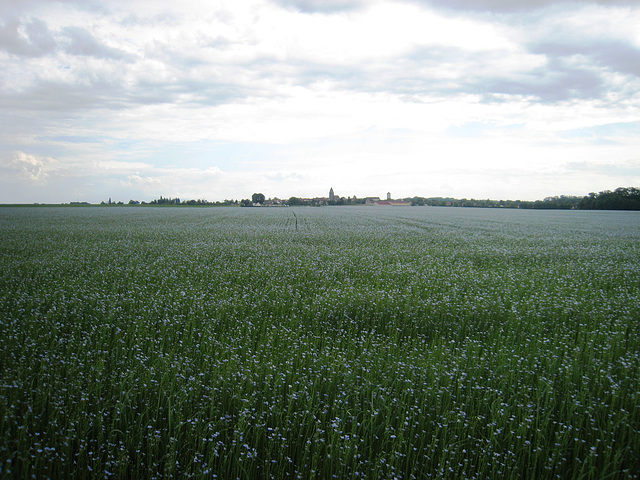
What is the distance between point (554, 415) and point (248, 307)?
566cm

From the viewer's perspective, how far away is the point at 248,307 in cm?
804

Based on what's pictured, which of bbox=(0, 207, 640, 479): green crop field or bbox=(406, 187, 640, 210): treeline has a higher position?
bbox=(406, 187, 640, 210): treeline

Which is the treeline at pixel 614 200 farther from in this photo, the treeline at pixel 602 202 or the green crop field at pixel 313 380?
the green crop field at pixel 313 380

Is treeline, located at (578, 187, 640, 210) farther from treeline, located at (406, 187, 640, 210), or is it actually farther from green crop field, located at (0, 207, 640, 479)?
green crop field, located at (0, 207, 640, 479)

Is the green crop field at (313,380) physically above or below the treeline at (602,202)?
below

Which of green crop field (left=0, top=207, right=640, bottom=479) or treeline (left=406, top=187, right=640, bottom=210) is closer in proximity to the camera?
green crop field (left=0, top=207, right=640, bottom=479)

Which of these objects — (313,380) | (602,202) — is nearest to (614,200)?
(602,202)

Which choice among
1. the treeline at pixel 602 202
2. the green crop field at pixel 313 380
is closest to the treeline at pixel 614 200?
the treeline at pixel 602 202

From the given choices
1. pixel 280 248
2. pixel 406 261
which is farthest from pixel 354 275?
pixel 280 248

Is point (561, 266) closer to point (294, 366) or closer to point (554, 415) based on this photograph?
point (554, 415)

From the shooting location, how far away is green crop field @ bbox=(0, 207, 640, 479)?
357 cm

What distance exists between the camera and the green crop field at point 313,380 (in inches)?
140

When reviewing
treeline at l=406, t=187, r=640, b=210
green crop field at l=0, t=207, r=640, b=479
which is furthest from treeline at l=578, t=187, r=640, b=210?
green crop field at l=0, t=207, r=640, b=479

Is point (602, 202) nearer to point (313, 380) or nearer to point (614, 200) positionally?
point (614, 200)
